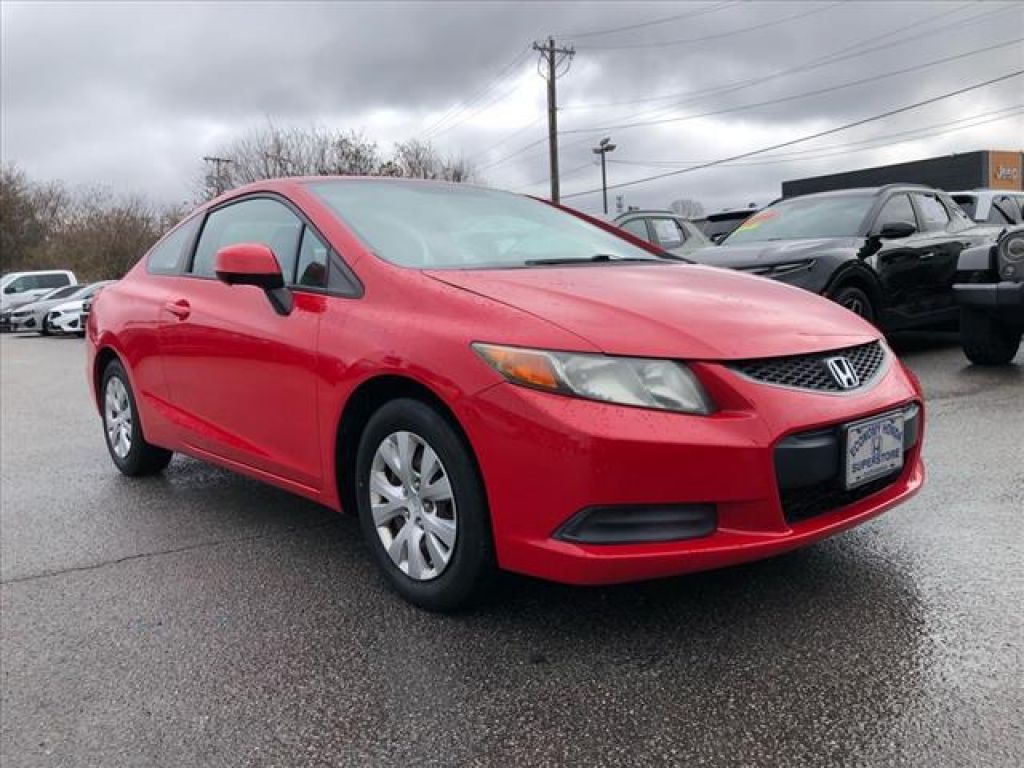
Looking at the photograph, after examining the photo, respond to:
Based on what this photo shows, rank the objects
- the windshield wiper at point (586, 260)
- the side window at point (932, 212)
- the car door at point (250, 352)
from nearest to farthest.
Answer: the car door at point (250, 352), the windshield wiper at point (586, 260), the side window at point (932, 212)

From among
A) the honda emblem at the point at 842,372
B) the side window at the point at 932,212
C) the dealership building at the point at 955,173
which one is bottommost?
the honda emblem at the point at 842,372

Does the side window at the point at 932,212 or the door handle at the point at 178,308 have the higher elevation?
the side window at the point at 932,212

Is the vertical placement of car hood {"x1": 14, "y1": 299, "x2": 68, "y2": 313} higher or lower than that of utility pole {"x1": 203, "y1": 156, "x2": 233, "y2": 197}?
lower

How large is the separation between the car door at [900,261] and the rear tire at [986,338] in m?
0.55

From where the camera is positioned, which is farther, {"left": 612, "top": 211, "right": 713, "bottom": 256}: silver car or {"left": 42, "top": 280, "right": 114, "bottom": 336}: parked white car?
{"left": 42, "top": 280, "right": 114, "bottom": 336}: parked white car

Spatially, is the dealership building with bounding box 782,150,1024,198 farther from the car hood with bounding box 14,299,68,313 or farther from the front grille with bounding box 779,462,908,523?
the front grille with bounding box 779,462,908,523

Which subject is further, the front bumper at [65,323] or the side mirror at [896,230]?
the front bumper at [65,323]

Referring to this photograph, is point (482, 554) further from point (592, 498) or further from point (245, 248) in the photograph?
point (245, 248)

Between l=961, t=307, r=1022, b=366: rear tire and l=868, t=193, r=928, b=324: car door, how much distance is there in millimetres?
547

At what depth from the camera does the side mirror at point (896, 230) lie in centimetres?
688

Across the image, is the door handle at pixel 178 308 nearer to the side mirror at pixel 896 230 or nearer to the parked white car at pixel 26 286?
the side mirror at pixel 896 230

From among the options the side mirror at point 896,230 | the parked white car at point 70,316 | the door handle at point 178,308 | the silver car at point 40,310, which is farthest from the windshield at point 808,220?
the silver car at point 40,310

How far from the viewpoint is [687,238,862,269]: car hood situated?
22.3 ft

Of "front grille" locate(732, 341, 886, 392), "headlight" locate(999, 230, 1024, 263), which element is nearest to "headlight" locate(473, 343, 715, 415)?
"front grille" locate(732, 341, 886, 392)
